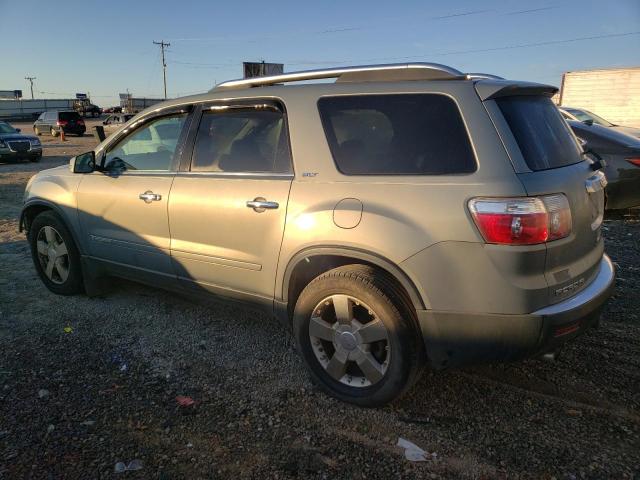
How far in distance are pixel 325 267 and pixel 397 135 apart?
2.97 ft

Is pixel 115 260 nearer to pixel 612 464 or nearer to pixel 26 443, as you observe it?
pixel 26 443

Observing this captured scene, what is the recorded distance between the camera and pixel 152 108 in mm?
3906

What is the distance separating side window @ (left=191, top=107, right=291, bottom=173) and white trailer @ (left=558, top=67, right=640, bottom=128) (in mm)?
25079

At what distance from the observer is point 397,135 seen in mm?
2719

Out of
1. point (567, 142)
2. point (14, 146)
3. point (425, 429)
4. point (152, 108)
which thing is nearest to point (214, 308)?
point (152, 108)

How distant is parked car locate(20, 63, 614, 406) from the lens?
2393mm

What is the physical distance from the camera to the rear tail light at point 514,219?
91.1 inches

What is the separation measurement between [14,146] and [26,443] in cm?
1803

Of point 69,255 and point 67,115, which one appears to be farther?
point 67,115

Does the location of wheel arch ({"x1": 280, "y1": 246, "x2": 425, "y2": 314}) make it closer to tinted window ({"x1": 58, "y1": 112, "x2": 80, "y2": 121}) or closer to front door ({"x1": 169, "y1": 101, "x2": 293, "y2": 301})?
front door ({"x1": 169, "y1": 101, "x2": 293, "y2": 301})

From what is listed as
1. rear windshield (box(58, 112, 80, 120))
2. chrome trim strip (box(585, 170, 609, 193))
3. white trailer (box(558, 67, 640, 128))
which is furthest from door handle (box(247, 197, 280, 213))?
rear windshield (box(58, 112, 80, 120))

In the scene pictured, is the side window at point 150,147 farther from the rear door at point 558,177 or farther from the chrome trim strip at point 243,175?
the rear door at point 558,177

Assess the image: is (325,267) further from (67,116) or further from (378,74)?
(67,116)

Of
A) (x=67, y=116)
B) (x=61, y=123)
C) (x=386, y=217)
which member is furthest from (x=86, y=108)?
(x=386, y=217)
